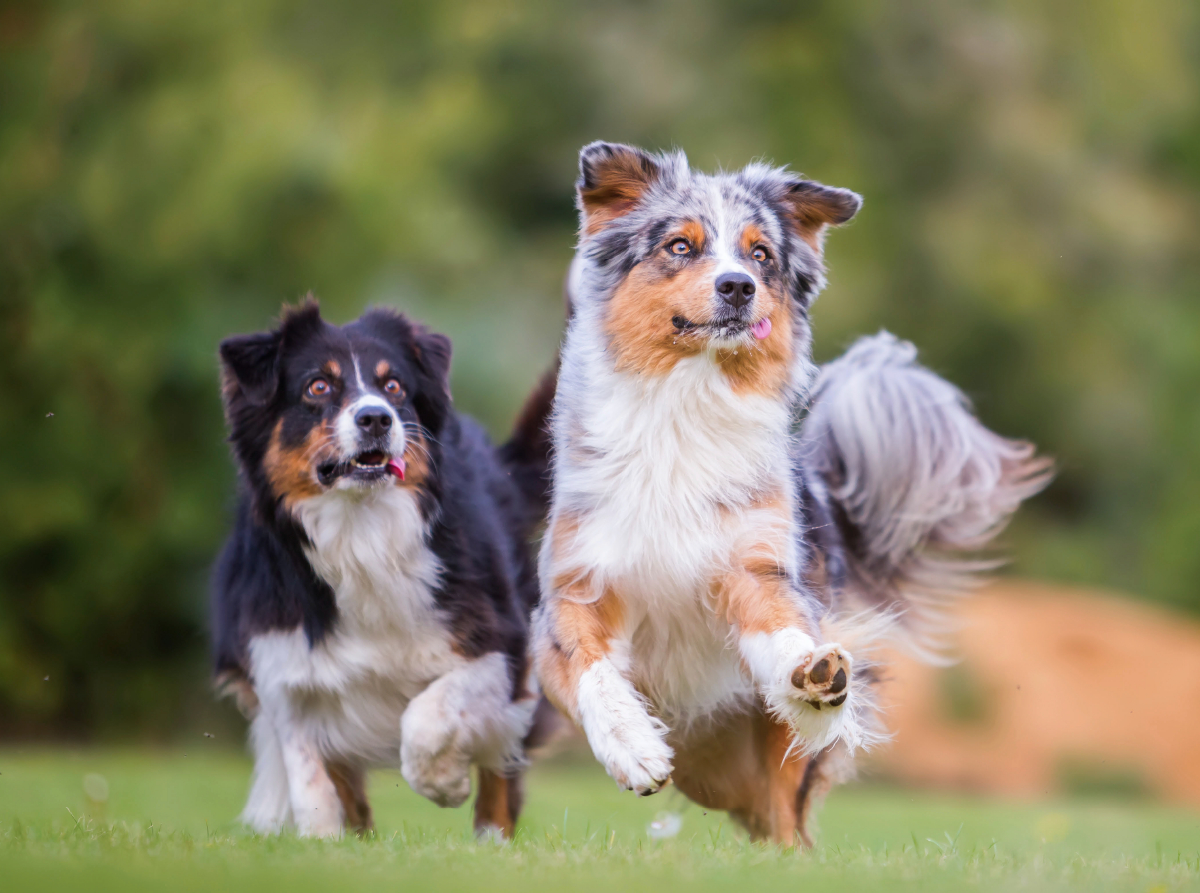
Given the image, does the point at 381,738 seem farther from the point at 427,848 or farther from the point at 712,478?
the point at 712,478

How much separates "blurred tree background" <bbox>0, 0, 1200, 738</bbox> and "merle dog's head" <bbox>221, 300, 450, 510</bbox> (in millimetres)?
7507

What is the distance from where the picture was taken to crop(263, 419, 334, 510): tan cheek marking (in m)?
5.64

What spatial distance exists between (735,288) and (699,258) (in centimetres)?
23

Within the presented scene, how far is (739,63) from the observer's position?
59.3ft

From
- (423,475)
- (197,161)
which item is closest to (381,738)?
(423,475)

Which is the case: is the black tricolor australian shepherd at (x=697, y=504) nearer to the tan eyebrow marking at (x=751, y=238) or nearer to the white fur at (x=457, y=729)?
the tan eyebrow marking at (x=751, y=238)

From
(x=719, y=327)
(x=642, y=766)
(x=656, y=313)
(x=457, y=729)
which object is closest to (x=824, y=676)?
(x=642, y=766)

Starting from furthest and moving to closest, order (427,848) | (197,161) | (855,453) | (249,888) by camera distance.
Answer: (197,161)
(855,453)
(427,848)
(249,888)

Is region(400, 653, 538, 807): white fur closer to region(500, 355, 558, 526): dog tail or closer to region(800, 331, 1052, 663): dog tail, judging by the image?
region(500, 355, 558, 526): dog tail

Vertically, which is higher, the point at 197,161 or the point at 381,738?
the point at 197,161

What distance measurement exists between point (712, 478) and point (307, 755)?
2.12 meters

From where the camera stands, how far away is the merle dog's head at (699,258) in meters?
4.96

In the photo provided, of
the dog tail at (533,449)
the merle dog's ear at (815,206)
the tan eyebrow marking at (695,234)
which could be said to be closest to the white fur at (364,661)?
the dog tail at (533,449)

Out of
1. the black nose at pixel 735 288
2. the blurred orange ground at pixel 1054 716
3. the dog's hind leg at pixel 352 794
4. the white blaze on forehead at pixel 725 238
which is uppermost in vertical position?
the white blaze on forehead at pixel 725 238
